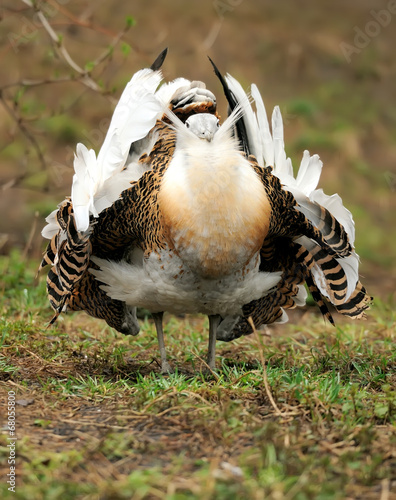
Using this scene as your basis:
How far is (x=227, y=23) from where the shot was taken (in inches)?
457

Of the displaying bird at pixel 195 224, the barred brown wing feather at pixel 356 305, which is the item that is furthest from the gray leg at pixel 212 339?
the barred brown wing feather at pixel 356 305

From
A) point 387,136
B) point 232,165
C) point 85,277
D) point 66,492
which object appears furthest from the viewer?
point 387,136

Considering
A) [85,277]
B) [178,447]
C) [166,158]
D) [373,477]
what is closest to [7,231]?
[85,277]

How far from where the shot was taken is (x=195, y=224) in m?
3.18

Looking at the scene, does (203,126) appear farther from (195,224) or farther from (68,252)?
(68,252)

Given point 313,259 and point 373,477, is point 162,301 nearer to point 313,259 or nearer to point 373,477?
point 313,259

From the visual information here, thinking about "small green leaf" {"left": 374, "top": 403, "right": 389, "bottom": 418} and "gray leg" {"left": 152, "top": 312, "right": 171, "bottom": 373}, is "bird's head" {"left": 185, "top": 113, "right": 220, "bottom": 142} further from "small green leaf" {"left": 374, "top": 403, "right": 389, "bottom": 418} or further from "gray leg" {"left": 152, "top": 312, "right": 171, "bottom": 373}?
"small green leaf" {"left": 374, "top": 403, "right": 389, "bottom": 418}

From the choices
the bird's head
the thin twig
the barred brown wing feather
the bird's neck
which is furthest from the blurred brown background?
the bird's neck

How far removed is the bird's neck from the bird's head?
56 millimetres

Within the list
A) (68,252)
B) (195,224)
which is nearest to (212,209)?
(195,224)

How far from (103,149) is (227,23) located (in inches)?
335

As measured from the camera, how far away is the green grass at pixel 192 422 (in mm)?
2277

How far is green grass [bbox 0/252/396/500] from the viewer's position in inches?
89.7

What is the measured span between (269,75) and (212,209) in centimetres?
825
